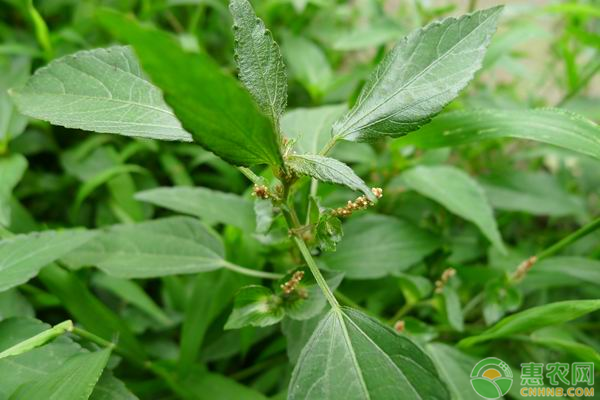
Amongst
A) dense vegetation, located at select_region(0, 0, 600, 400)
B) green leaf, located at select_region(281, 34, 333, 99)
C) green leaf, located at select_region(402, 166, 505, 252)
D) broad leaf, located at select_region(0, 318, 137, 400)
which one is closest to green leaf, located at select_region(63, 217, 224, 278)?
dense vegetation, located at select_region(0, 0, 600, 400)

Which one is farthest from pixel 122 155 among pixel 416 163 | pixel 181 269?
pixel 416 163

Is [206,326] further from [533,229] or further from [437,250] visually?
[533,229]

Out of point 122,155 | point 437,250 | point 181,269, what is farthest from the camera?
point 122,155

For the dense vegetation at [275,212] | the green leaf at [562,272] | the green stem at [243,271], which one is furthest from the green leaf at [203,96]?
the green leaf at [562,272]

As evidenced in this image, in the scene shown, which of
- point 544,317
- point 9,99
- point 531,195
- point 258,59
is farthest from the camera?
point 531,195

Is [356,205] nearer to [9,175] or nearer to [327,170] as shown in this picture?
[327,170]

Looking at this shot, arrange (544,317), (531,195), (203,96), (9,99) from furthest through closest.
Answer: (531,195)
(9,99)
(544,317)
(203,96)

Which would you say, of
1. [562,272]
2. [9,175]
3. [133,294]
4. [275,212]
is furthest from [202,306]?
[562,272]

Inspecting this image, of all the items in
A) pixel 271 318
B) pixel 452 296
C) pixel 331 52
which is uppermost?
pixel 331 52
